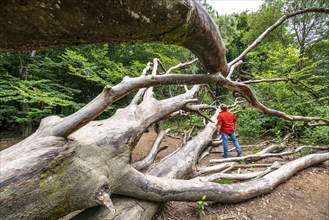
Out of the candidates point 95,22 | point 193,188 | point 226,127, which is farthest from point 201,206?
point 226,127

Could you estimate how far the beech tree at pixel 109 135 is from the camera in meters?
0.68

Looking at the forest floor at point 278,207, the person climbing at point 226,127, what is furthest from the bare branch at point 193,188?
the person climbing at point 226,127

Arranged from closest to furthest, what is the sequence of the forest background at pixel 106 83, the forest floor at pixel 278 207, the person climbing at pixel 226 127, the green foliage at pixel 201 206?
the green foliage at pixel 201 206 → the forest floor at pixel 278 207 → the person climbing at pixel 226 127 → the forest background at pixel 106 83

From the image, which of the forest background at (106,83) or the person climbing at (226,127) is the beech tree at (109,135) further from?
the forest background at (106,83)

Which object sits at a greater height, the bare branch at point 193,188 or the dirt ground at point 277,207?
the bare branch at point 193,188

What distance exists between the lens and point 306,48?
1809cm

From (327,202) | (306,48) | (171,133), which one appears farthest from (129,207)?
(306,48)

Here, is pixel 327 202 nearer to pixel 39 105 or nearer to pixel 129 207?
pixel 129 207

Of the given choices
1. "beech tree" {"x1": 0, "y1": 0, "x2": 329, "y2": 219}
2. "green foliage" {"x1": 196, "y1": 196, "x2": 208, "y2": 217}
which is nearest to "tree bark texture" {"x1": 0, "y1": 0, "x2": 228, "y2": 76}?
"beech tree" {"x1": 0, "y1": 0, "x2": 329, "y2": 219}

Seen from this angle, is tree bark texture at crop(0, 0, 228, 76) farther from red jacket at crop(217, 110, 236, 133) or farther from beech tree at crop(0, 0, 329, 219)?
red jacket at crop(217, 110, 236, 133)

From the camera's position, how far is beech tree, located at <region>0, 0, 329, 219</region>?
68cm

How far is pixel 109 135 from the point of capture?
2705mm

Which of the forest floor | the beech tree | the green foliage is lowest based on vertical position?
the forest floor

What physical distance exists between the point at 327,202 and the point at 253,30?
1773 cm
